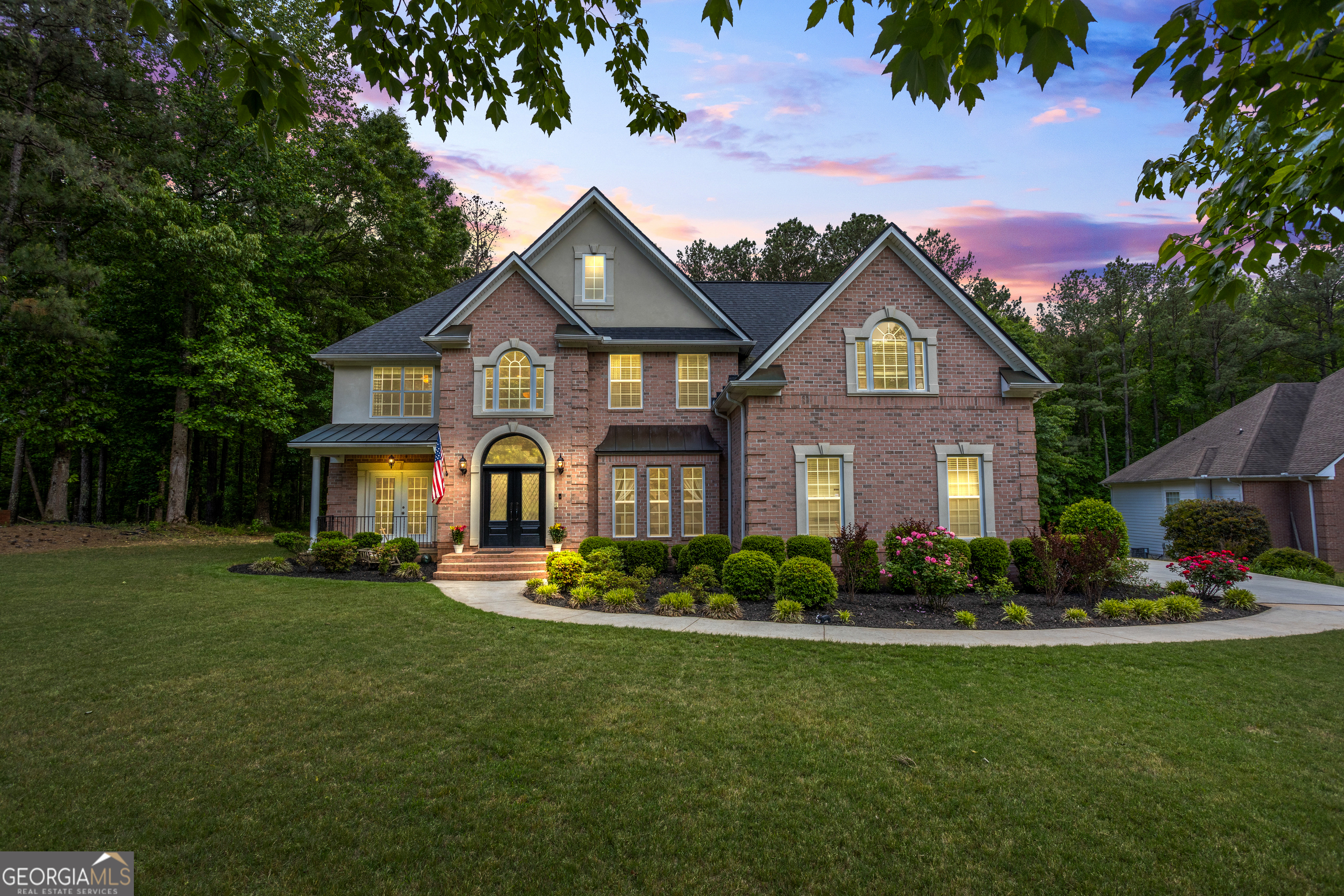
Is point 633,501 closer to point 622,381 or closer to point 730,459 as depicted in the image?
point 730,459

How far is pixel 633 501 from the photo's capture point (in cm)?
1677

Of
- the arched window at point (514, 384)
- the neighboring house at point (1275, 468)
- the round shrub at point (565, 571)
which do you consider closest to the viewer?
the round shrub at point (565, 571)

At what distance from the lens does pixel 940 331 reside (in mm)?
14492

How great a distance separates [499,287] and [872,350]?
1041 centimetres

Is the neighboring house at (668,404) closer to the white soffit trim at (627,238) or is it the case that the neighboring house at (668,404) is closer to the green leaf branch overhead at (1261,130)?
the white soffit trim at (627,238)

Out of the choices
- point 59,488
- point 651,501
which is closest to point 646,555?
point 651,501

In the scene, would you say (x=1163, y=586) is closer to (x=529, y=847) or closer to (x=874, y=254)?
(x=874, y=254)

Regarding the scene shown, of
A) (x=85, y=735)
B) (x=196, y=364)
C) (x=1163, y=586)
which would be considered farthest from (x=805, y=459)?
(x=196, y=364)

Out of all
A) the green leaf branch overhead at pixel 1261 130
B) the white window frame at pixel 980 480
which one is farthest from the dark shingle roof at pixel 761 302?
the green leaf branch overhead at pixel 1261 130

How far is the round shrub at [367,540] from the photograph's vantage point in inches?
623

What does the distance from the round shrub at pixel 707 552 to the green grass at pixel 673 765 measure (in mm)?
5133

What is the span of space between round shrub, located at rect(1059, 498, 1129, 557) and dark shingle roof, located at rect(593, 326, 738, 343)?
9.55 m

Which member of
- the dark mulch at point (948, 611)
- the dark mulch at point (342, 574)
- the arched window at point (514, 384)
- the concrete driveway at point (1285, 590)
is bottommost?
the concrete driveway at point (1285, 590)

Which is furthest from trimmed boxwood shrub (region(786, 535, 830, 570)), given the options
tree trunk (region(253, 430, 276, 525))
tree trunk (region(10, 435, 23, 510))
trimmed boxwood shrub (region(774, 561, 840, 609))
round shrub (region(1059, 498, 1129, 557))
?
tree trunk (region(10, 435, 23, 510))
